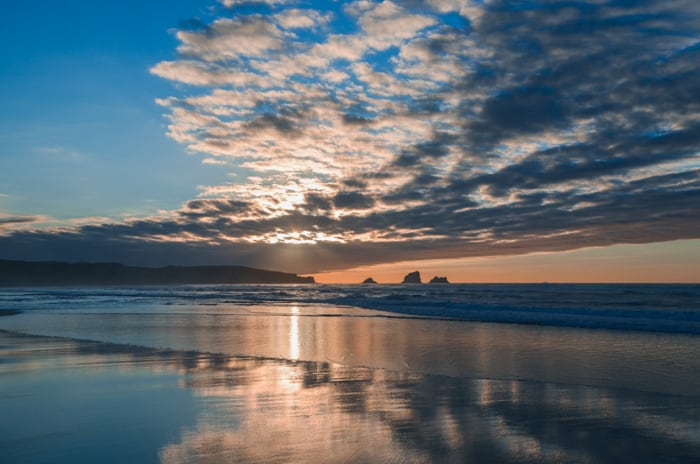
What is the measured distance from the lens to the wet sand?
5007 mm

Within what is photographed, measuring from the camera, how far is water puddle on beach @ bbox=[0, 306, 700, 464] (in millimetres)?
5090

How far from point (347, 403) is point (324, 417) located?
80cm

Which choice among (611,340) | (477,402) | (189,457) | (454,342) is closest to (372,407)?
(477,402)

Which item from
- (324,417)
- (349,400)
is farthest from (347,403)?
(324,417)

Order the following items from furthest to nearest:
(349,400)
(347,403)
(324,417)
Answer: (349,400), (347,403), (324,417)

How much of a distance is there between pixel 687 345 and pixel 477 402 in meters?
10.3

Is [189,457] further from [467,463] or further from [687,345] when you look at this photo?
[687,345]

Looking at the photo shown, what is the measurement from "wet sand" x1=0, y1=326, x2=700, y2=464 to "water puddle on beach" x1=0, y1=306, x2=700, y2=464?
0.03 m

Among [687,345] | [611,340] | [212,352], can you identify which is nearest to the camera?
[212,352]

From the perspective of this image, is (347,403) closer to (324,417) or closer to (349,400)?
(349,400)

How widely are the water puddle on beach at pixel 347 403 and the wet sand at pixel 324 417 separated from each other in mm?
29

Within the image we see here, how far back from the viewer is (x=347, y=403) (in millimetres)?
7039

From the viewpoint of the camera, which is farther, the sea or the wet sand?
the sea

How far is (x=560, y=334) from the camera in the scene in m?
16.6
